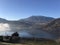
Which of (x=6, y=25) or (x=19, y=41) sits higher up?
(x=6, y=25)

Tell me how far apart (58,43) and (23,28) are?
10.5m

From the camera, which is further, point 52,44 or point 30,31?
point 30,31

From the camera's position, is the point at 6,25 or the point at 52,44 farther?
the point at 6,25

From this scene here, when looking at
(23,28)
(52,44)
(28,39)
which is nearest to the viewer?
(52,44)

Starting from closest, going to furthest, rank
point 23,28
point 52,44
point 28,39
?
point 52,44
point 28,39
point 23,28

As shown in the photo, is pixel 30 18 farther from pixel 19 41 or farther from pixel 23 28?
pixel 19 41

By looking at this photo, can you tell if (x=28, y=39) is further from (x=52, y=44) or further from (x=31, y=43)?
(x=52, y=44)

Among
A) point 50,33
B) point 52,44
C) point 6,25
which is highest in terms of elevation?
point 6,25

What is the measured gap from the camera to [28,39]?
36.8 metres

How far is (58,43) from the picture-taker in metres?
35.1

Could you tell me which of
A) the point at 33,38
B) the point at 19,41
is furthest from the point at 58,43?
the point at 19,41

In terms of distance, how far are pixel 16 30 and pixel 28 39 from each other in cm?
418

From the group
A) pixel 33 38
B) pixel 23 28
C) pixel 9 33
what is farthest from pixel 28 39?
pixel 9 33

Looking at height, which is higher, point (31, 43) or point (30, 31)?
point (30, 31)
